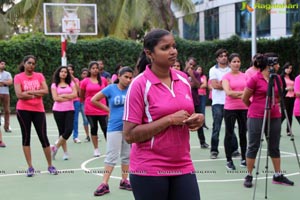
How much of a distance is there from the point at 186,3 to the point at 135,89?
87.3 feet

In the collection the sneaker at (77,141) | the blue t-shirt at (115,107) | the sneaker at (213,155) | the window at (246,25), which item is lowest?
the sneaker at (77,141)

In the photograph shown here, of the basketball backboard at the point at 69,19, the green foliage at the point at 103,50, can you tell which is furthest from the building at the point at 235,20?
the basketball backboard at the point at 69,19

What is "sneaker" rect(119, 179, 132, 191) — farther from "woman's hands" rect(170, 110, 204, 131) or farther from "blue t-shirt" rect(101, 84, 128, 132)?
"woman's hands" rect(170, 110, 204, 131)

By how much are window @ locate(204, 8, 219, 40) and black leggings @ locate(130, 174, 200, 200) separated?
37345 mm

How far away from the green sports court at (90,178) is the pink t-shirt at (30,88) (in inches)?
45.2

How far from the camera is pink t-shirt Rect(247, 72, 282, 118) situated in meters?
6.48

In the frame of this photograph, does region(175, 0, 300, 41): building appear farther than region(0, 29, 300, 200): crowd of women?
Yes

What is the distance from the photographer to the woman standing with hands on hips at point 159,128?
329 centimetres

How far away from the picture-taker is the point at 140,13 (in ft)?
88.2

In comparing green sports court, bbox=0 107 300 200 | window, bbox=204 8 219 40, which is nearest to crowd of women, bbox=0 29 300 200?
green sports court, bbox=0 107 300 200

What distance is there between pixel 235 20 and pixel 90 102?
29311 mm

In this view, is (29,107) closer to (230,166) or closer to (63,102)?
(63,102)

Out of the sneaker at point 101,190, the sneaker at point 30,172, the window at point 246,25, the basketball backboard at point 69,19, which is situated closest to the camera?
the sneaker at point 101,190

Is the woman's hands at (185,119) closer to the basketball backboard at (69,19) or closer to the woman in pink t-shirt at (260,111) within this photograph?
the woman in pink t-shirt at (260,111)
